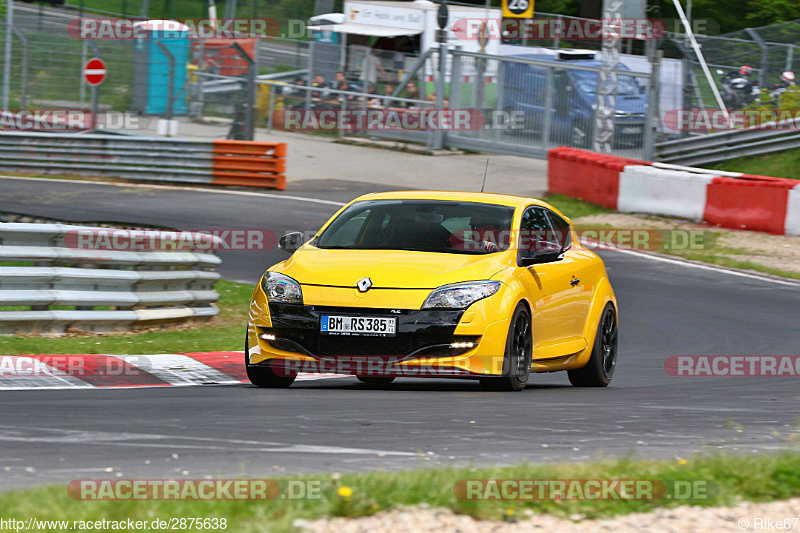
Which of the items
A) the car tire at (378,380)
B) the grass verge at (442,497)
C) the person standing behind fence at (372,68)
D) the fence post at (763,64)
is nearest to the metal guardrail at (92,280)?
the car tire at (378,380)

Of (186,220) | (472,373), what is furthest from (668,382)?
(186,220)

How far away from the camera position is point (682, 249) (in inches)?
738

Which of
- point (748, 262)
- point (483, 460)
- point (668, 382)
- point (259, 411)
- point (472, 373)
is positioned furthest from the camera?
point (748, 262)

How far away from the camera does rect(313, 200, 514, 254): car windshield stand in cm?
857

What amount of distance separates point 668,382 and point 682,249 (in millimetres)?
9205

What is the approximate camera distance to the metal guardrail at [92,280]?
32.1ft

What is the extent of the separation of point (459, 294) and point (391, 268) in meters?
0.48

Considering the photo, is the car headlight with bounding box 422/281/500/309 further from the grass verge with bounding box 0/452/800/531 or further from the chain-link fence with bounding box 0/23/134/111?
the chain-link fence with bounding box 0/23/134/111

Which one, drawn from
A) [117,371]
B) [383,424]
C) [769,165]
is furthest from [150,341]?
[769,165]

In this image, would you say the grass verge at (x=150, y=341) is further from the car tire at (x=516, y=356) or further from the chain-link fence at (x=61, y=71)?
the chain-link fence at (x=61, y=71)

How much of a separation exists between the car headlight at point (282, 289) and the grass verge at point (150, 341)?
220cm

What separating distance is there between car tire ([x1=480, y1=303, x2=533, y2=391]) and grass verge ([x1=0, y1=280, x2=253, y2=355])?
3.14 m

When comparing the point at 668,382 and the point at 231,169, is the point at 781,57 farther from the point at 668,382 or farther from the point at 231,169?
the point at 668,382

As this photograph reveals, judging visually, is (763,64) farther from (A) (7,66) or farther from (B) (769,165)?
(A) (7,66)
